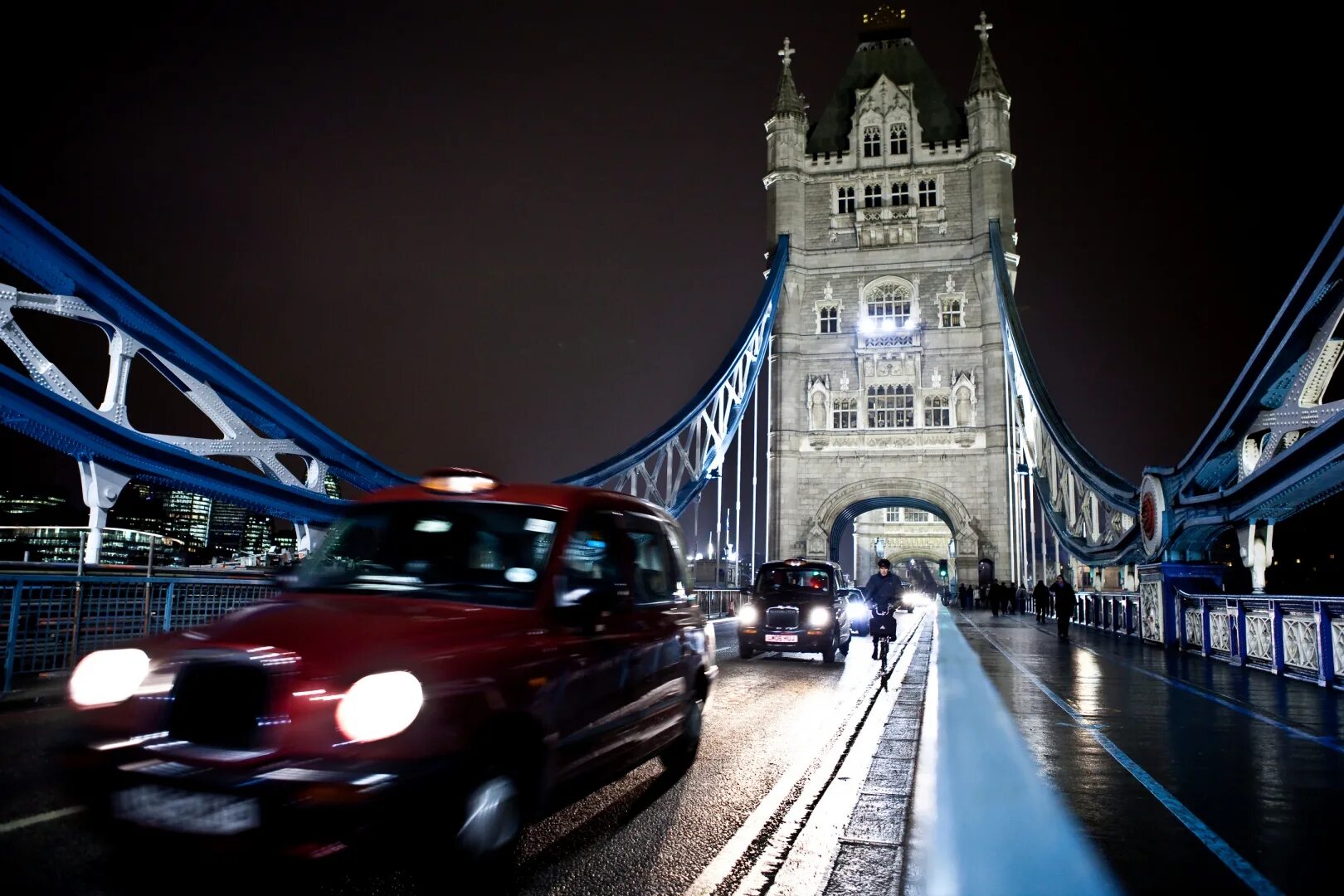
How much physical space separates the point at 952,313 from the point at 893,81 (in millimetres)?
15053

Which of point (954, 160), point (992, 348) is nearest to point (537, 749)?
point (992, 348)

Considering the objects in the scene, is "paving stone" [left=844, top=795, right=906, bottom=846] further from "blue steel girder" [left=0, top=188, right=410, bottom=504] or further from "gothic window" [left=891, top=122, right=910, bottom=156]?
Answer: "gothic window" [left=891, top=122, right=910, bottom=156]

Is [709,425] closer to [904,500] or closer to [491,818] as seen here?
[904,500]

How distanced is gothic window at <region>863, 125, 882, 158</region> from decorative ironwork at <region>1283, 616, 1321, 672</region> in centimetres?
4139

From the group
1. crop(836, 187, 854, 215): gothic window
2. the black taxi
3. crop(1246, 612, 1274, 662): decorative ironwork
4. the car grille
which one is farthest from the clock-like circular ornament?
crop(836, 187, 854, 215): gothic window

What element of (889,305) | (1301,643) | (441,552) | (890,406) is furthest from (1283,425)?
(889,305)

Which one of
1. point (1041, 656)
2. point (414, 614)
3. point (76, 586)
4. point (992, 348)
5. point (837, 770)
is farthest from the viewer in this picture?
point (992, 348)

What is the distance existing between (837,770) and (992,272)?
142 ft

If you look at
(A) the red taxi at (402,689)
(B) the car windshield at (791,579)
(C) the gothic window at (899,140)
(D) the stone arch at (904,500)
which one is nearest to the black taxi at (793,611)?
(B) the car windshield at (791,579)

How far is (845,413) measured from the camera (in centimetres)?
4491

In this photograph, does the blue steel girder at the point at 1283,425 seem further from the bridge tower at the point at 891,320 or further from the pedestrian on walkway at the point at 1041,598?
the bridge tower at the point at 891,320

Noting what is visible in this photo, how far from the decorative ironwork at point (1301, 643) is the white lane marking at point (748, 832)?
772 cm

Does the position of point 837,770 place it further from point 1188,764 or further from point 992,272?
point 992,272

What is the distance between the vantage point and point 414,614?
3.55 m
